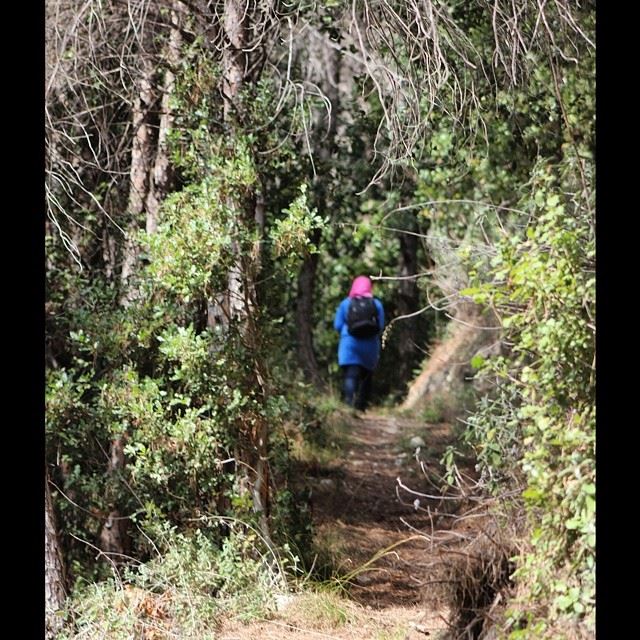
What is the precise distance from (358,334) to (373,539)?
185 inches

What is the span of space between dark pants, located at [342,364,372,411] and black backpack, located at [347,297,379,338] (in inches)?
20.4

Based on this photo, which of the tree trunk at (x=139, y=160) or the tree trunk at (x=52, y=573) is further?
the tree trunk at (x=139, y=160)

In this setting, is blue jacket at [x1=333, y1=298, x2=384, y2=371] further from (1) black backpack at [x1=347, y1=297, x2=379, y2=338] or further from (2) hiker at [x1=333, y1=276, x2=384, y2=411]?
(1) black backpack at [x1=347, y1=297, x2=379, y2=338]

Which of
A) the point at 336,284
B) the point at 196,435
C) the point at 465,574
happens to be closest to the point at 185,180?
the point at 196,435

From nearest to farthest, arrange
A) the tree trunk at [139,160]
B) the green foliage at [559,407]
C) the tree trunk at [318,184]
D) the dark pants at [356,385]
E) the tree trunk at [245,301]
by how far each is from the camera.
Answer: the green foliage at [559,407] → the tree trunk at [245,301] → the tree trunk at [139,160] → the tree trunk at [318,184] → the dark pants at [356,385]

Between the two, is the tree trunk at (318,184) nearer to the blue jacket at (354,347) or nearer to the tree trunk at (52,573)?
the blue jacket at (354,347)

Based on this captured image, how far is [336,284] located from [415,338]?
1.46 metres

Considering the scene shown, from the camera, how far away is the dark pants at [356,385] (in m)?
13.2

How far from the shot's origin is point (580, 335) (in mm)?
4621

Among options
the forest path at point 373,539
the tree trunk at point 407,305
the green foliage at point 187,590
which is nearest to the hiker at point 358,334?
the forest path at point 373,539

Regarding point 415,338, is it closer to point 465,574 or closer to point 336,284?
point 336,284

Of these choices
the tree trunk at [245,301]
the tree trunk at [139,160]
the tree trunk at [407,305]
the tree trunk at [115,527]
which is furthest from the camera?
the tree trunk at [407,305]

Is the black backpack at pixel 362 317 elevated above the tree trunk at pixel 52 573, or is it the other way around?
the black backpack at pixel 362 317
